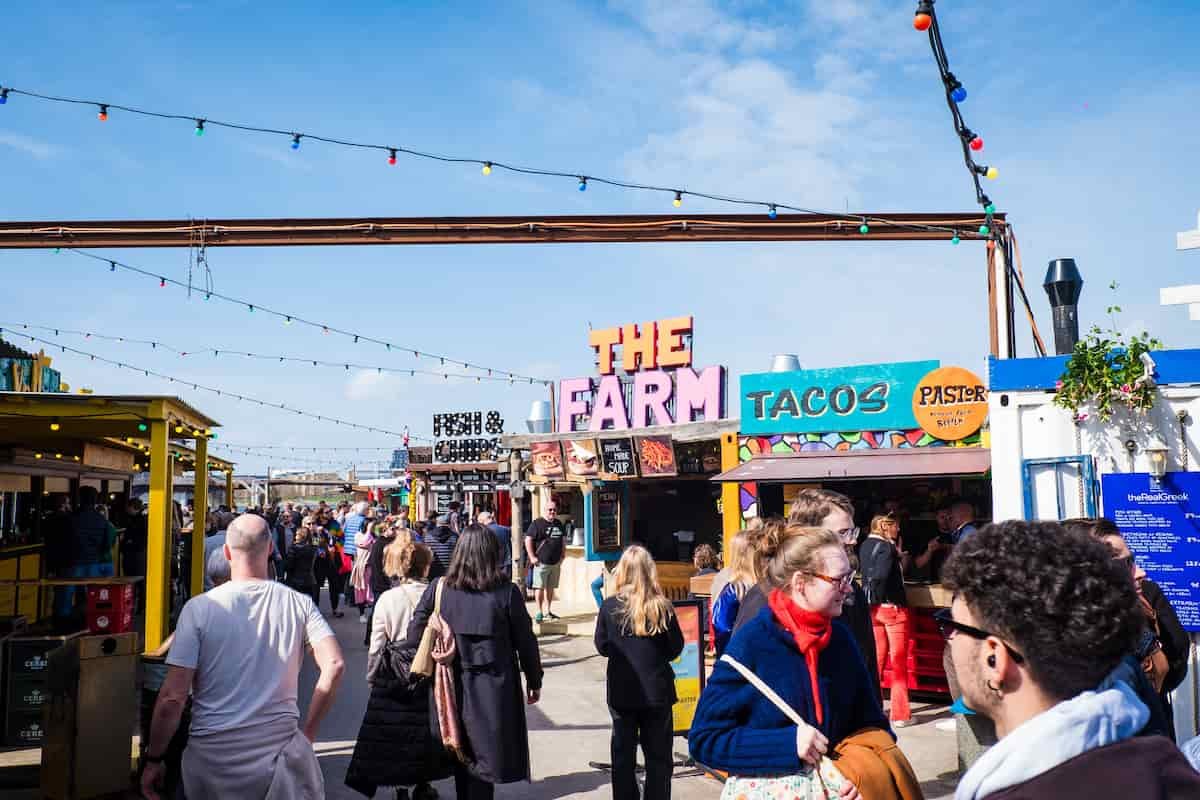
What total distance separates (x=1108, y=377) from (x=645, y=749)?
14.1ft

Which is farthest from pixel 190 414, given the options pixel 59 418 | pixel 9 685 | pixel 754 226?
pixel 754 226

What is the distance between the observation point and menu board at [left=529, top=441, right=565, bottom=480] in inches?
615

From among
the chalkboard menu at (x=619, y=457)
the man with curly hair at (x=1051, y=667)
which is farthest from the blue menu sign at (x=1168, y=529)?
the chalkboard menu at (x=619, y=457)

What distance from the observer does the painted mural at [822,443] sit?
449 inches

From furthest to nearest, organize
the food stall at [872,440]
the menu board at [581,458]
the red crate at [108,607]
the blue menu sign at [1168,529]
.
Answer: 1. the menu board at [581,458]
2. the food stall at [872,440]
3. the red crate at [108,607]
4. the blue menu sign at [1168,529]

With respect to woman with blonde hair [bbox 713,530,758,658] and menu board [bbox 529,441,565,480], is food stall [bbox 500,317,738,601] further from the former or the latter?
woman with blonde hair [bbox 713,530,758,658]

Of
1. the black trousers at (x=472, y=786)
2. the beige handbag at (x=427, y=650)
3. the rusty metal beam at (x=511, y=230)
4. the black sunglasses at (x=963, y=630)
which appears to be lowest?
the black trousers at (x=472, y=786)

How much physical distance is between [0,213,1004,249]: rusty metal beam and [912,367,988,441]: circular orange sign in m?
1.73

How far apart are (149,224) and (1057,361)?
9744mm

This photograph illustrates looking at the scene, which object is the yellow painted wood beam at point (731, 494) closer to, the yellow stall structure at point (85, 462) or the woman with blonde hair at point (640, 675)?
the yellow stall structure at point (85, 462)

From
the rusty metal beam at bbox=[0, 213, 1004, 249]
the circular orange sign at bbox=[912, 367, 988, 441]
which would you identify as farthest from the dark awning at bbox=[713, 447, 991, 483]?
the rusty metal beam at bbox=[0, 213, 1004, 249]

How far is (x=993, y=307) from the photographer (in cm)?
1020

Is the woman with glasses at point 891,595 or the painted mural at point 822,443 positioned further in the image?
the painted mural at point 822,443

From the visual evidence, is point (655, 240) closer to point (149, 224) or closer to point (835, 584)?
point (149, 224)
